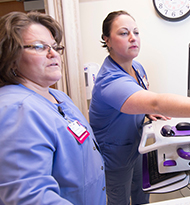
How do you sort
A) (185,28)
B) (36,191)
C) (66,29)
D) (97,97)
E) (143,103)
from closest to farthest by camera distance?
(36,191), (143,103), (97,97), (66,29), (185,28)

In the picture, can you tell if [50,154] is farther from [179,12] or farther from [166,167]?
[179,12]

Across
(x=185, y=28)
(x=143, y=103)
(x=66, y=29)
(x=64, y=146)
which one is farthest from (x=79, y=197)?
(x=185, y=28)

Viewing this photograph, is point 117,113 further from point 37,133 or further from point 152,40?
point 152,40

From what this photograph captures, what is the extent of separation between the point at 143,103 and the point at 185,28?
143 cm

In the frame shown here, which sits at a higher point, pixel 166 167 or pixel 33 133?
pixel 33 133

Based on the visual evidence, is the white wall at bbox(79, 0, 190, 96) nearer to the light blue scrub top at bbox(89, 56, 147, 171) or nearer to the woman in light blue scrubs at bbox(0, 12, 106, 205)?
the light blue scrub top at bbox(89, 56, 147, 171)

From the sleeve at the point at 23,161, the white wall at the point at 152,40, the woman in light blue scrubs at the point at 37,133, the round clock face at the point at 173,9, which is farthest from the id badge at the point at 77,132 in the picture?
the round clock face at the point at 173,9

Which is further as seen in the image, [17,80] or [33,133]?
[17,80]

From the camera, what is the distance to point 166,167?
854 millimetres

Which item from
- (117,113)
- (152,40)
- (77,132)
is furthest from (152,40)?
(77,132)

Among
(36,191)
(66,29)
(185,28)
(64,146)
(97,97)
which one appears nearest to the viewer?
(36,191)

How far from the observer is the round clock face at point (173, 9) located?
1741 mm

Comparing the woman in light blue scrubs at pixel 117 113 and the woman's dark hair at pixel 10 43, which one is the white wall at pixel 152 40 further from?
the woman's dark hair at pixel 10 43

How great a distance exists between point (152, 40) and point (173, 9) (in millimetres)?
331
